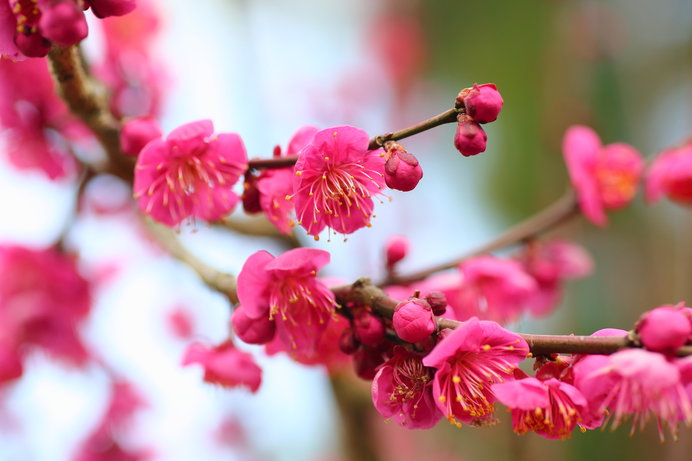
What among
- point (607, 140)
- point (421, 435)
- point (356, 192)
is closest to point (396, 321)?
point (356, 192)

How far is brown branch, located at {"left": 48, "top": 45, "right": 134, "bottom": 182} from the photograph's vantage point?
3.08 feet

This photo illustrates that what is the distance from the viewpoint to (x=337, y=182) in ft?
2.85

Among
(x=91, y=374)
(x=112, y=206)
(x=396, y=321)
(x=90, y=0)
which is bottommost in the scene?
(x=91, y=374)

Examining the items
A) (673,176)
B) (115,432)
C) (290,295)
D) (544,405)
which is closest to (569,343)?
(544,405)

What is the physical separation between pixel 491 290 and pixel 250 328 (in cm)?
66

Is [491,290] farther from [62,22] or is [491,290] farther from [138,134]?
[62,22]

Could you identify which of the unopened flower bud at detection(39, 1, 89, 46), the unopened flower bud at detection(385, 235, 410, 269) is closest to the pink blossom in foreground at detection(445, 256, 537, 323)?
the unopened flower bud at detection(385, 235, 410, 269)

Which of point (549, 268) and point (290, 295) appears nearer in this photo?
point (290, 295)

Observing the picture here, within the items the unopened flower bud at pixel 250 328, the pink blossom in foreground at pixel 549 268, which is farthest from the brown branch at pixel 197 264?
the pink blossom in foreground at pixel 549 268

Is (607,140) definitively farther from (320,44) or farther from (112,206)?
(112,206)

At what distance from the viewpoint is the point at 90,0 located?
2.59ft

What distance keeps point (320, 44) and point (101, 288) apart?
7.26 feet

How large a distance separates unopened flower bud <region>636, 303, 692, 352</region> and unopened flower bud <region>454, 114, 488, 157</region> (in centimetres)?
27

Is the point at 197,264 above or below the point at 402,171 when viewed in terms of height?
below
